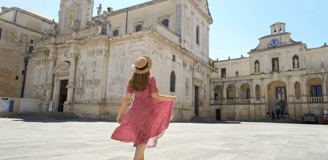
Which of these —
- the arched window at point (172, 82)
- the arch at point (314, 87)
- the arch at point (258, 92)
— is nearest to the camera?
the arched window at point (172, 82)

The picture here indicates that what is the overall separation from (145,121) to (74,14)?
83.7 ft

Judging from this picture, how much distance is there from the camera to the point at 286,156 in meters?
4.28

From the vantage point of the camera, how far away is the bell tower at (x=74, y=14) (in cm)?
2416

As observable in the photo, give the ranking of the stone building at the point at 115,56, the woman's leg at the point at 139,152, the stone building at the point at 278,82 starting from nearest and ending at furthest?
1. the woman's leg at the point at 139,152
2. the stone building at the point at 115,56
3. the stone building at the point at 278,82

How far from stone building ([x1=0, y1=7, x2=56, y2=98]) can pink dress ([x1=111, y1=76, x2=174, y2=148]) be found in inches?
1118

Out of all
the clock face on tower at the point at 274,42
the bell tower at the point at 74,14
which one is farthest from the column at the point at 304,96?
the bell tower at the point at 74,14

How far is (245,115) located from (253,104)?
212cm

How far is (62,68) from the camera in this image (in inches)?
903

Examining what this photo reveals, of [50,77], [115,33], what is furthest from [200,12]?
[50,77]

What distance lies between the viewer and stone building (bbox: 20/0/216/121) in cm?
1945

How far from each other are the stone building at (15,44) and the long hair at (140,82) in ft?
93.2

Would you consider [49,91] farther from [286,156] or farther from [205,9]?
[286,156]

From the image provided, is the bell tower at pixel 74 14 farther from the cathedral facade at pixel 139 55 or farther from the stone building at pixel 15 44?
the stone building at pixel 15 44

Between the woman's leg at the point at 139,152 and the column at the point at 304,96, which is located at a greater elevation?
the column at the point at 304,96
